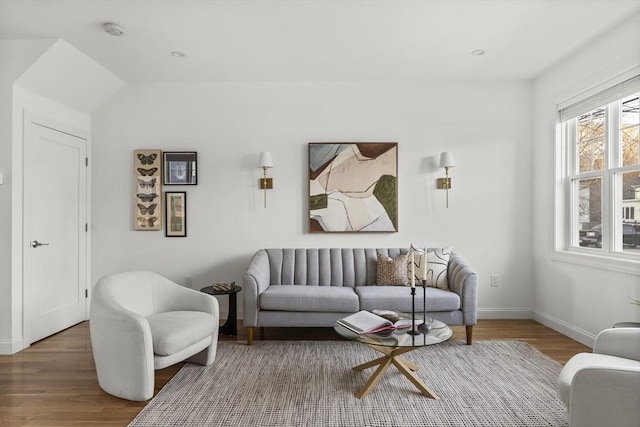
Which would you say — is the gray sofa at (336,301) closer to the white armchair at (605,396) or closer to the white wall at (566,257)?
the white wall at (566,257)

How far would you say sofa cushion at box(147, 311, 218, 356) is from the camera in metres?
2.47

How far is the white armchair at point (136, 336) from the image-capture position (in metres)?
2.36

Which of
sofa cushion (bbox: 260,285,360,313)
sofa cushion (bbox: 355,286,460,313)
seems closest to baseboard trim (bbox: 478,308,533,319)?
Result: sofa cushion (bbox: 355,286,460,313)

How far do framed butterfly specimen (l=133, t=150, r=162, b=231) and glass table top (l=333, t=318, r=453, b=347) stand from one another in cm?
274

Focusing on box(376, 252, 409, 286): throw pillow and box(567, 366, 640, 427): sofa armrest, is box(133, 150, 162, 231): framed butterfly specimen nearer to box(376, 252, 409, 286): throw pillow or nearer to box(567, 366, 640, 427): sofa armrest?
box(376, 252, 409, 286): throw pillow

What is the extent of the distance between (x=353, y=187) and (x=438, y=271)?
1.28 metres

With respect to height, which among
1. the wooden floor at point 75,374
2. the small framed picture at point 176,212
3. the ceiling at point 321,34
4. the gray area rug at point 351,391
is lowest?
the wooden floor at point 75,374

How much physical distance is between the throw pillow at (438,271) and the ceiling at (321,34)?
196 cm

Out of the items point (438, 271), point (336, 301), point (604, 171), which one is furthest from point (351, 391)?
point (604, 171)

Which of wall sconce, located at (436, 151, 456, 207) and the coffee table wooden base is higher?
wall sconce, located at (436, 151, 456, 207)

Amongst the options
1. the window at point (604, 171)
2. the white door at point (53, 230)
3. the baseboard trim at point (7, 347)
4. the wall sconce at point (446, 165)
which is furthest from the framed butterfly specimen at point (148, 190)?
the window at point (604, 171)

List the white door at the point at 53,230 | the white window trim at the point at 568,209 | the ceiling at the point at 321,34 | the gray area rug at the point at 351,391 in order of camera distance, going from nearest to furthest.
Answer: the gray area rug at the point at 351,391, the ceiling at the point at 321,34, the white window trim at the point at 568,209, the white door at the point at 53,230

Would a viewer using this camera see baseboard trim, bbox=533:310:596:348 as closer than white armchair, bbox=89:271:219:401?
No

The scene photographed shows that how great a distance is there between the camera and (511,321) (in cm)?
416
